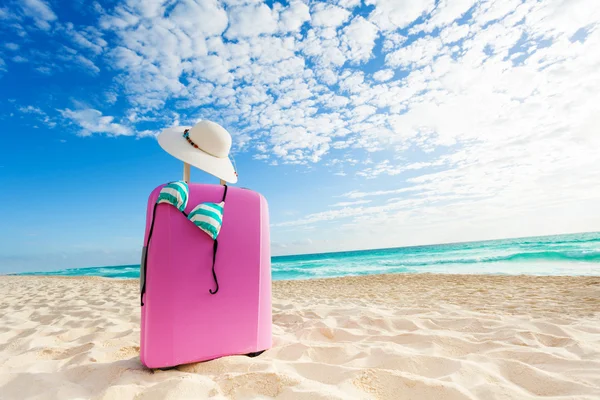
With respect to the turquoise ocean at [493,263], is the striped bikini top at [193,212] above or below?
above

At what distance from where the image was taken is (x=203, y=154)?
6.88 feet

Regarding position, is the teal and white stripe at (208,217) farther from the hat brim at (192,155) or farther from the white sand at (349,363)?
the white sand at (349,363)

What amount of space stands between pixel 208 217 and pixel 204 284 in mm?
373

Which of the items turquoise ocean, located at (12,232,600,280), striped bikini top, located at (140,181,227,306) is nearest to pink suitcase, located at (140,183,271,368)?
striped bikini top, located at (140,181,227,306)

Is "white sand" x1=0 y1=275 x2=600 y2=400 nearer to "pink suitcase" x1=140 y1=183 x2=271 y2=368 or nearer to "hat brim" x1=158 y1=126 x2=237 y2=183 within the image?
"pink suitcase" x1=140 y1=183 x2=271 y2=368

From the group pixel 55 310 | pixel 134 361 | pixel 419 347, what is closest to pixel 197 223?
pixel 134 361

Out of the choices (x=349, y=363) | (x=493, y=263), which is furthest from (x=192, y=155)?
(x=493, y=263)

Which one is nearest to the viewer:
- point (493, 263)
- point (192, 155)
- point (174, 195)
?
point (174, 195)

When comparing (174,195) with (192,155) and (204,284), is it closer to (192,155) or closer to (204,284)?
(192,155)

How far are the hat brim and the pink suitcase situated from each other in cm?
11

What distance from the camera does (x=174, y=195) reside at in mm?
1787

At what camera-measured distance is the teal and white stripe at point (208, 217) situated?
1.83 metres

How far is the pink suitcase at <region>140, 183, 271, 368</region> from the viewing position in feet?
5.84

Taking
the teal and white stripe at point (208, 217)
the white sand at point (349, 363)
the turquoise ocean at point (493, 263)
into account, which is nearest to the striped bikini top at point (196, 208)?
the teal and white stripe at point (208, 217)
